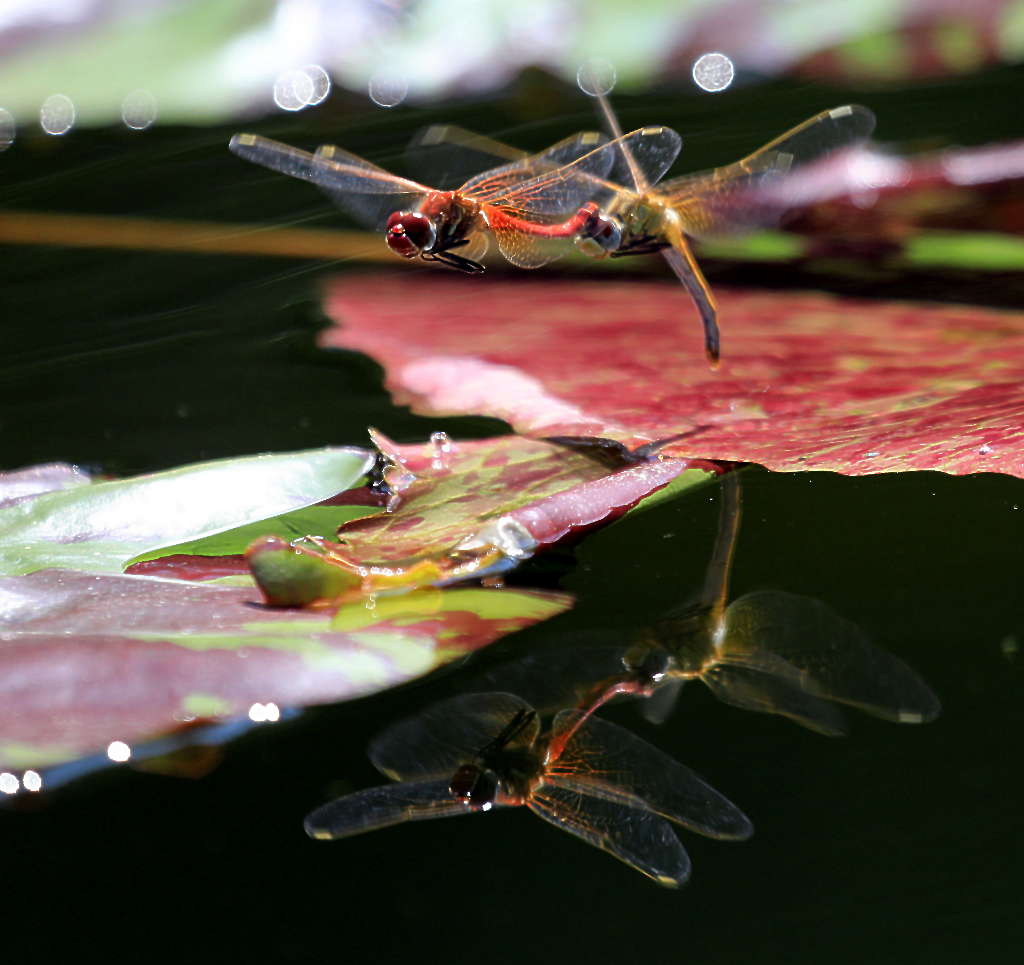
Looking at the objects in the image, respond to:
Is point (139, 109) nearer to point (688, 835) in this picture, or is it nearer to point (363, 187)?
point (363, 187)

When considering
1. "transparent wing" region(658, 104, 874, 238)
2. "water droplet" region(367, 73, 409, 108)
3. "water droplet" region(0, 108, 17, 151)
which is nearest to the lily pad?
"transparent wing" region(658, 104, 874, 238)

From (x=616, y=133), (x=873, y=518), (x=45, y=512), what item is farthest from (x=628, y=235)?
(x=45, y=512)

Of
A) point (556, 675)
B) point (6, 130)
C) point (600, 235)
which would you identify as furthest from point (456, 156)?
point (6, 130)

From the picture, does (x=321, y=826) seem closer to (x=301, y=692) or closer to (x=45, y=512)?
(x=301, y=692)

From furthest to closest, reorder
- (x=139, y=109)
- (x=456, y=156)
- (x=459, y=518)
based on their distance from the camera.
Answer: (x=139, y=109) → (x=456, y=156) → (x=459, y=518)

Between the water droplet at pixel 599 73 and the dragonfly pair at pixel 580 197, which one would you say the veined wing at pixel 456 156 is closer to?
the dragonfly pair at pixel 580 197
